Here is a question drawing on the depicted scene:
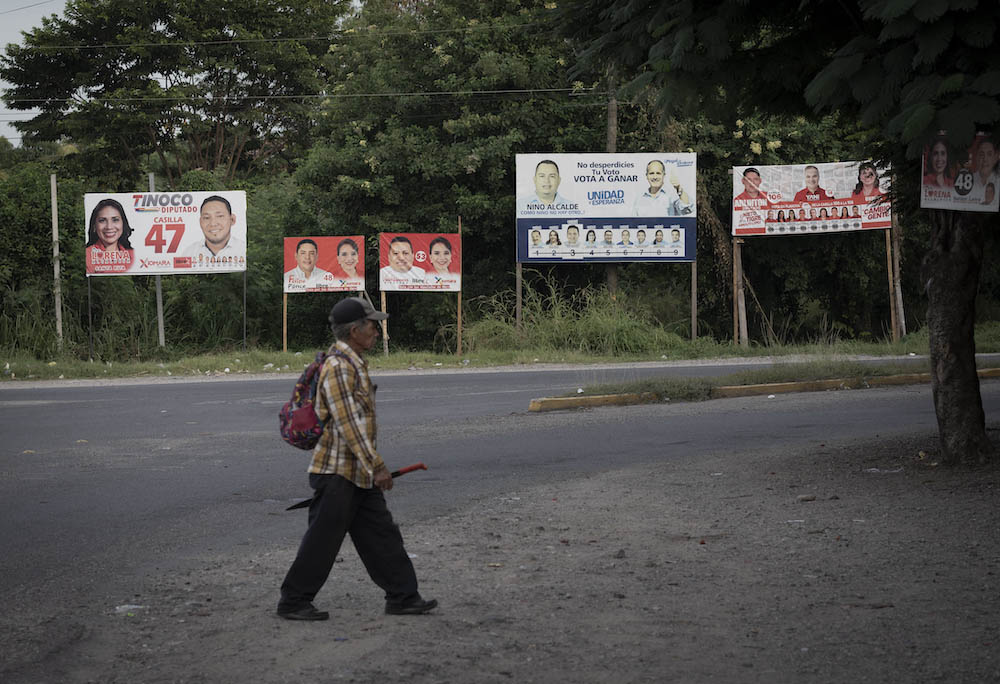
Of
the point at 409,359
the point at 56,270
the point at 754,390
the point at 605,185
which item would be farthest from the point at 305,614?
the point at 56,270

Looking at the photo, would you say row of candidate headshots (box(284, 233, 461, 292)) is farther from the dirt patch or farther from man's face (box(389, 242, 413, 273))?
the dirt patch

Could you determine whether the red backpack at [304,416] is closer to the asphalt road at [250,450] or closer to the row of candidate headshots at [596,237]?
the asphalt road at [250,450]

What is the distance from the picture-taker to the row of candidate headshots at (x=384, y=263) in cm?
2495

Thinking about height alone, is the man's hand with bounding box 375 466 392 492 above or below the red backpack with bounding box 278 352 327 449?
below

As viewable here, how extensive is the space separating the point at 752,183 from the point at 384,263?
8379 millimetres

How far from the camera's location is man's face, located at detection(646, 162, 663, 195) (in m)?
25.2

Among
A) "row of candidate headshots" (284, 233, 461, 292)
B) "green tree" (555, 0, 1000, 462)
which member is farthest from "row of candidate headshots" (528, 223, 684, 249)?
"green tree" (555, 0, 1000, 462)

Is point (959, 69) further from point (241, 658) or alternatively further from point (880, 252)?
point (880, 252)

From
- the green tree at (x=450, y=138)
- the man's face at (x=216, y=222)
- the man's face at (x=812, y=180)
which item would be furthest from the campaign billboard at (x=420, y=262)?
the man's face at (x=812, y=180)

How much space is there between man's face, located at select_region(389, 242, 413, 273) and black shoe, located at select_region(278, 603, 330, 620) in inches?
770

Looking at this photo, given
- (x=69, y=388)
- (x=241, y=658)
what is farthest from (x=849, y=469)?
(x=69, y=388)

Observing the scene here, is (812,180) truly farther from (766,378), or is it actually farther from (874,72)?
(874,72)

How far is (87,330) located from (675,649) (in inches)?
914

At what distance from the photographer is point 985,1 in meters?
6.27
